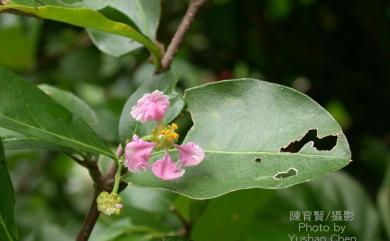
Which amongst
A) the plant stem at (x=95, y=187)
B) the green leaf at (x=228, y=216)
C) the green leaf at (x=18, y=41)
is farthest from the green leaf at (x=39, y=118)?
the green leaf at (x=18, y=41)

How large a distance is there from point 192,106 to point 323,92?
1.27 meters

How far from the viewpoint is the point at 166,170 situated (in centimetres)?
67

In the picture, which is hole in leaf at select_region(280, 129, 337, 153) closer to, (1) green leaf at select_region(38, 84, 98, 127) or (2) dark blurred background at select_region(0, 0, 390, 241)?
(1) green leaf at select_region(38, 84, 98, 127)

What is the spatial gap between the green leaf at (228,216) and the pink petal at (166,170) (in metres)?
0.28

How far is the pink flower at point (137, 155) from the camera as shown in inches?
26.5

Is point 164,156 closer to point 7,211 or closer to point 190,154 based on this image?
point 190,154

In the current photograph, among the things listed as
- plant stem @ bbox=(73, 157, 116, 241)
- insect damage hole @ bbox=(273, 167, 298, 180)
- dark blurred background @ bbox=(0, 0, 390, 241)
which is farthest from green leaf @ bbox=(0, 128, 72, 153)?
dark blurred background @ bbox=(0, 0, 390, 241)

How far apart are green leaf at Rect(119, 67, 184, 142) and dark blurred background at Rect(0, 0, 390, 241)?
90 centimetres

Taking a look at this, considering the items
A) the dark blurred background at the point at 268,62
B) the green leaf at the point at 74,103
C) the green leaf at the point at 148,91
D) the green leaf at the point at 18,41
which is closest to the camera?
the green leaf at the point at 148,91

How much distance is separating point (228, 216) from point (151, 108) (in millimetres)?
327

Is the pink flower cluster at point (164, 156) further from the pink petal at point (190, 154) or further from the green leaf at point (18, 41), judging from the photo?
the green leaf at point (18, 41)

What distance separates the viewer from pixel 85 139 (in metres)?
0.71

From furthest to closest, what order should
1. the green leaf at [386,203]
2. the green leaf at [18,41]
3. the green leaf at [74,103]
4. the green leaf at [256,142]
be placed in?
the green leaf at [18,41], the green leaf at [386,203], the green leaf at [74,103], the green leaf at [256,142]

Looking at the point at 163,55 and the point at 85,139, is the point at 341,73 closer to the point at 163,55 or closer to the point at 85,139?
the point at 163,55
